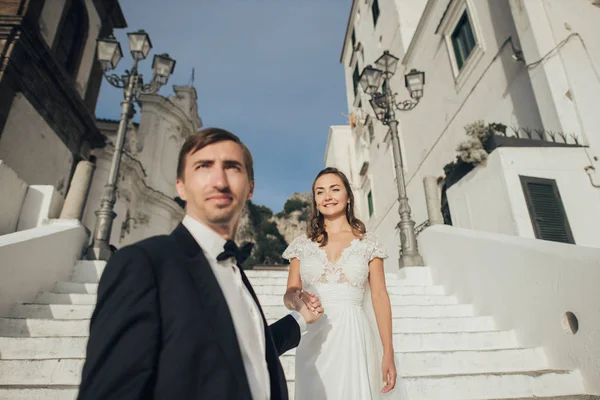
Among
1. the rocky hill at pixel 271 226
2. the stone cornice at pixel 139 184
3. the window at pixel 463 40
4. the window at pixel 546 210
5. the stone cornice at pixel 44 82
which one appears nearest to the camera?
the window at pixel 546 210

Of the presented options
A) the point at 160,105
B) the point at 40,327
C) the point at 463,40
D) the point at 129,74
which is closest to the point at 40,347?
the point at 40,327

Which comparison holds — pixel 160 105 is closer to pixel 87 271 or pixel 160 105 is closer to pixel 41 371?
pixel 87 271

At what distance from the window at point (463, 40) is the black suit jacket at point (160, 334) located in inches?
498

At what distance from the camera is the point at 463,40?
11.6m

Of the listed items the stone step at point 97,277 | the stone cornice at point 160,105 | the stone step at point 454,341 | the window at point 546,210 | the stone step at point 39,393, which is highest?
the stone cornice at point 160,105

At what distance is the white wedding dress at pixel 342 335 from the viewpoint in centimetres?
224

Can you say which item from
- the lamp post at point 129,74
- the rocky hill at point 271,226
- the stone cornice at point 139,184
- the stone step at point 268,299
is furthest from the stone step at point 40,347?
the rocky hill at point 271,226

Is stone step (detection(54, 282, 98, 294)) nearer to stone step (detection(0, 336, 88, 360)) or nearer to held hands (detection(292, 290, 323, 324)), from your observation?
stone step (detection(0, 336, 88, 360))

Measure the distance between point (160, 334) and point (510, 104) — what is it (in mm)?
10465

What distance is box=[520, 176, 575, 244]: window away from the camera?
19.5 feet

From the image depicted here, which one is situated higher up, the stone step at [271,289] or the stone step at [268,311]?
the stone step at [271,289]

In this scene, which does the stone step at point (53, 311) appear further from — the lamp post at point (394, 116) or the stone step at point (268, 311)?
the lamp post at point (394, 116)

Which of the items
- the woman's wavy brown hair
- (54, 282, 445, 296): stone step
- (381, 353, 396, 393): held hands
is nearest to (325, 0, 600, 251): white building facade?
(54, 282, 445, 296): stone step

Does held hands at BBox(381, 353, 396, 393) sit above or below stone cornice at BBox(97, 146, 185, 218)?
below
